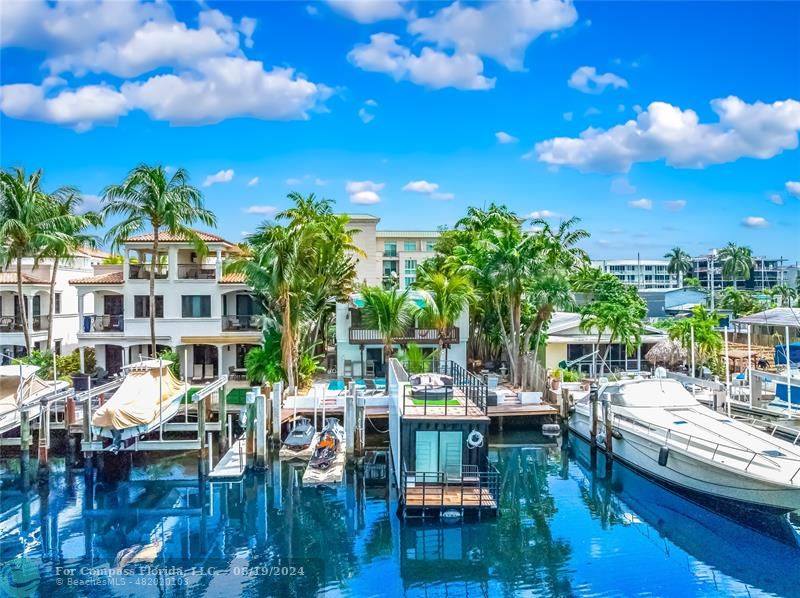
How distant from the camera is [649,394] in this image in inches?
1010

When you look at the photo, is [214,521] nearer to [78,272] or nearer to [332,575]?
[332,575]

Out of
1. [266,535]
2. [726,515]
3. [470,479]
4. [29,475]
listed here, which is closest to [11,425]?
[29,475]

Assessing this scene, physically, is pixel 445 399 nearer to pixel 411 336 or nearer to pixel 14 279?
pixel 411 336

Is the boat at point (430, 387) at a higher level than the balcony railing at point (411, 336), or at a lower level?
lower

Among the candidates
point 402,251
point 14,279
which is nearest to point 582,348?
point 14,279

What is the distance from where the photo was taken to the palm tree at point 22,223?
3378 centimetres

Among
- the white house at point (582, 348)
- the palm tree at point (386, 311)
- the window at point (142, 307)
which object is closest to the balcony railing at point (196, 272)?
the window at point (142, 307)

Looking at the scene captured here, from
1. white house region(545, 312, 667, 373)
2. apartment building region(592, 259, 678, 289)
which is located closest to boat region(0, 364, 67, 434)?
white house region(545, 312, 667, 373)

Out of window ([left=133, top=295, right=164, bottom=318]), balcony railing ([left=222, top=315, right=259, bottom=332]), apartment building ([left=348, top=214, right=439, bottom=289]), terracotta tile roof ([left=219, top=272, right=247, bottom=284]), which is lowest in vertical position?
balcony railing ([left=222, top=315, right=259, bottom=332])

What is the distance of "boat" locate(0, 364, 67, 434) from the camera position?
2506cm

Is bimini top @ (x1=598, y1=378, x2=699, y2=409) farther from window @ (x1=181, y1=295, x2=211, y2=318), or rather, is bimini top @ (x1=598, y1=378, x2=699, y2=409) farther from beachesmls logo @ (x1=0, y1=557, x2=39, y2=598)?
window @ (x1=181, y1=295, x2=211, y2=318)

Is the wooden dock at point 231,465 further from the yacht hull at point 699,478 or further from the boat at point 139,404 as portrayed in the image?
the yacht hull at point 699,478

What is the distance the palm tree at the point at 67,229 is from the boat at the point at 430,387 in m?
23.0

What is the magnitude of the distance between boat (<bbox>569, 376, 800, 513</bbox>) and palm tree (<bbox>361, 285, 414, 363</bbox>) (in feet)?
34.7
